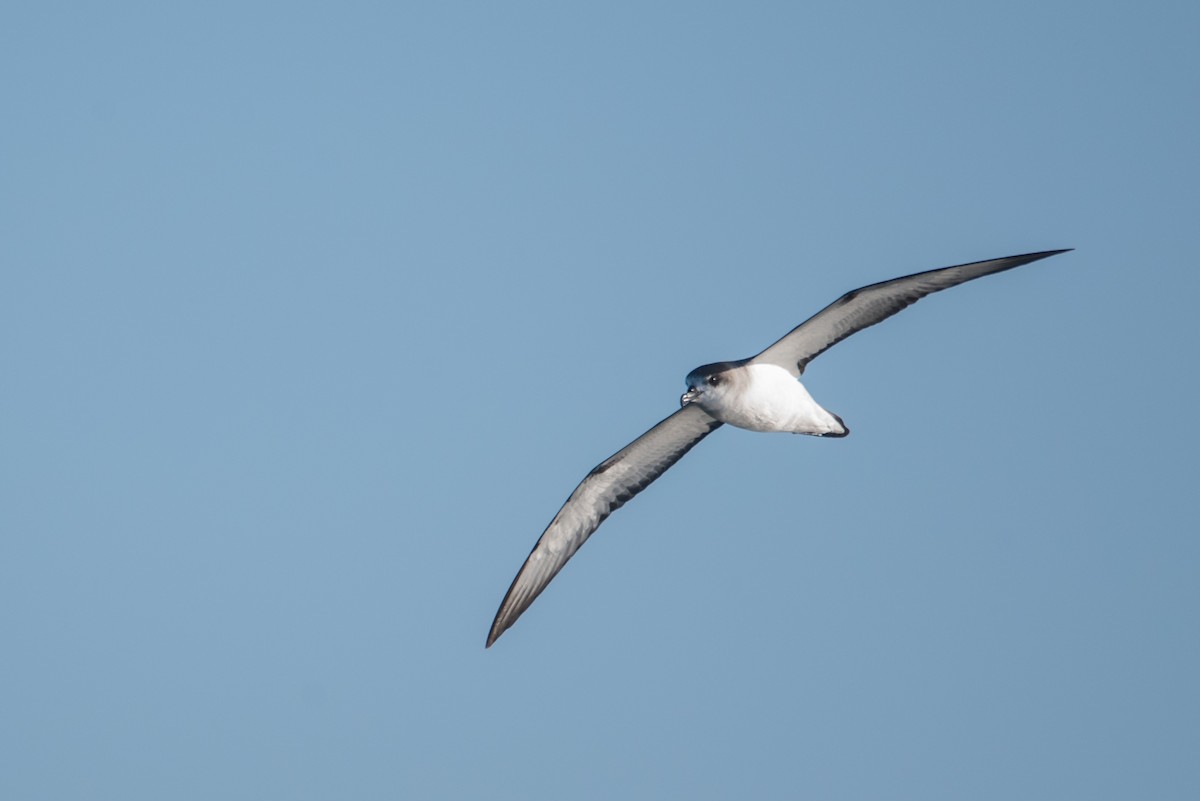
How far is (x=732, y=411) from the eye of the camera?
59.7 ft

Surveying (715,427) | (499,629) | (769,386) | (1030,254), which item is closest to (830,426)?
(769,386)

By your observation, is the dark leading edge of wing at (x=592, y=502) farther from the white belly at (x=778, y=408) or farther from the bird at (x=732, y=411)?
the white belly at (x=778, y=408)

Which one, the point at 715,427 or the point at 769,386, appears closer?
the point at 769,386

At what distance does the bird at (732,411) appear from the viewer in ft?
57.3

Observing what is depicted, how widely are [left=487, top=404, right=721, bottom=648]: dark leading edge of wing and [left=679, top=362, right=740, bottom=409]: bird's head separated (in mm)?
1581

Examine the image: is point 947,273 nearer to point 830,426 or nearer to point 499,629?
point 830,426

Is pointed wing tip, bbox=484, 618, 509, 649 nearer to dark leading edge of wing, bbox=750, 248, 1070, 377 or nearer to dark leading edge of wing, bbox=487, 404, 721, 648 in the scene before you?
dark leading edge of wing, bbox=487, 404, 721, 648

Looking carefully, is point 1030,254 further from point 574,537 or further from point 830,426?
point 574,537

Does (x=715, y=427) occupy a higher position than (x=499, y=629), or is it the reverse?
(x=715, y=427)

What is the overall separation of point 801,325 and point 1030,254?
116 inches

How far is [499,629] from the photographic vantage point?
19625 mm

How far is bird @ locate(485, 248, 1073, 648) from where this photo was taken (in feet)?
57.3

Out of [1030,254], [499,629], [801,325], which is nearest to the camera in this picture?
[1030,254]

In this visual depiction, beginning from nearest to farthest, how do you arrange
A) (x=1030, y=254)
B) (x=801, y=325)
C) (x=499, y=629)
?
(x=1030, y=254) → (x=801, y=325) → (x=499, y=629)
